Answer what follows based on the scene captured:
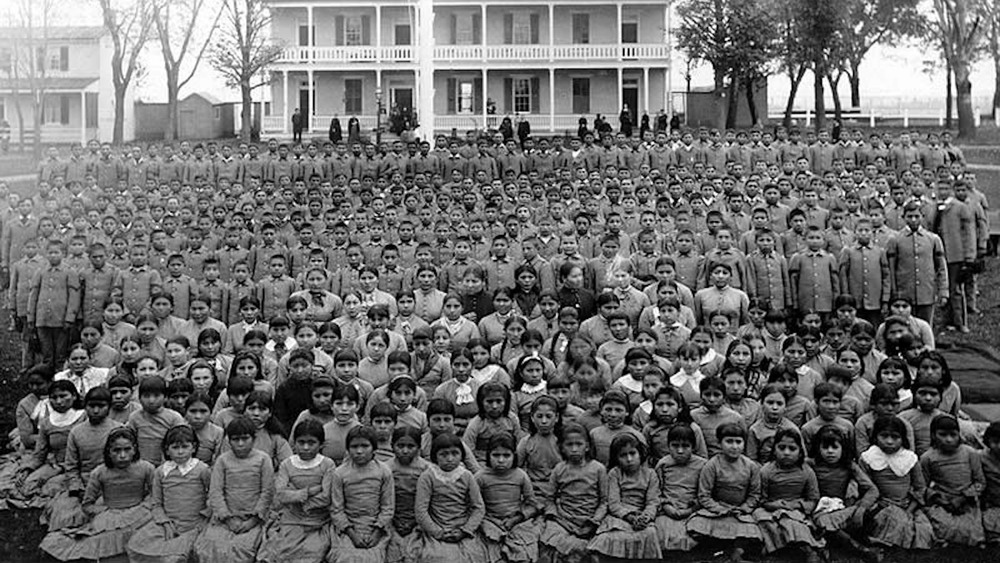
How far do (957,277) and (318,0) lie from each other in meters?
32.2

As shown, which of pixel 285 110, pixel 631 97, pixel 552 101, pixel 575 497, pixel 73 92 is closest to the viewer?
pixel 575 497

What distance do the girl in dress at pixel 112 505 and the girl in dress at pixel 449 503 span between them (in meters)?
1.97

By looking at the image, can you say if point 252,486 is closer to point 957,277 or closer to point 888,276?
point 888,276

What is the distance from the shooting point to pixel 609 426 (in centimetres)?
841

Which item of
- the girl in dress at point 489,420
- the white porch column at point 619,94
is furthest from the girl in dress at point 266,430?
the white porch column at point 619,94

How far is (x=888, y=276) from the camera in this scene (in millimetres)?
12742

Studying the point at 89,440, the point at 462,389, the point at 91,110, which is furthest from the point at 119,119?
the point at 462,389

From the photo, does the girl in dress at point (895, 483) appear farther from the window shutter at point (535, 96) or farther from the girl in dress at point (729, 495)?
the window shutter at point (535, 96)

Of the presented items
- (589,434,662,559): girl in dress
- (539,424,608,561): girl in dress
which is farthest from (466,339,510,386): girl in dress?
(589,434,662,559): girl in dress

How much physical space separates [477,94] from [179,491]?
118 feet

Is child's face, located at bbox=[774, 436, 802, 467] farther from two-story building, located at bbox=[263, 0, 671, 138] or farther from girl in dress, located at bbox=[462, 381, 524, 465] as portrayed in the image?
two-story building, located at bbox=[263, 0, 671, 138]

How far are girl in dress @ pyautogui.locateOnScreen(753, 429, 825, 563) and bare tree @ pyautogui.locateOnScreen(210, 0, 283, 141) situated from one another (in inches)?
1382

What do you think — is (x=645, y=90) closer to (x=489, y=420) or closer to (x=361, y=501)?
(x=489, y=420)

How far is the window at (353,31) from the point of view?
43219 millimetres
